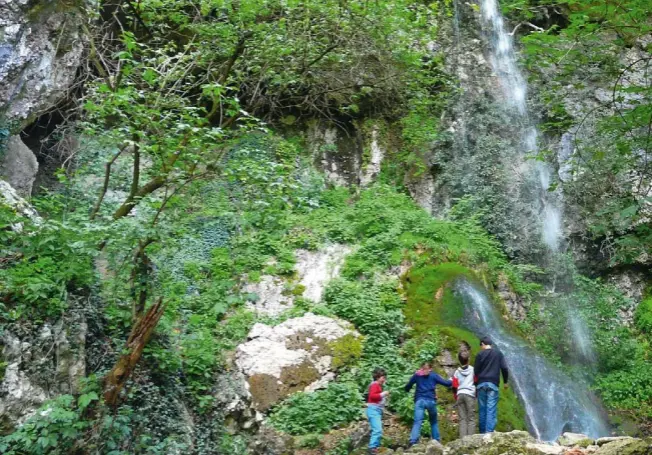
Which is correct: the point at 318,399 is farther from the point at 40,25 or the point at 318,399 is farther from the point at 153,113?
the point at 40,25

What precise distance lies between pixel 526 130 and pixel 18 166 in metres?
12.6

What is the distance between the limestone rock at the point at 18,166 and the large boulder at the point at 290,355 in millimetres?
5217

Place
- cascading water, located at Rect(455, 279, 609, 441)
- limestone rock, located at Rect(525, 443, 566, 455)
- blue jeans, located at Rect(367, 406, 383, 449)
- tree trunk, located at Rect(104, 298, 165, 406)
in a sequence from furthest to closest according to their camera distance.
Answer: cascading water, located at Rect(455, 279, 609, 441) → blue jeans, located at Rect(367, 406, 383, 449) → tree trunk, located at Rect(104, 298, 165, 406) → limestone rock, located at Rect(525, 443, 566, 455)

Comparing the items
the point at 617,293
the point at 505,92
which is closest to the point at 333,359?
the point at 617,293

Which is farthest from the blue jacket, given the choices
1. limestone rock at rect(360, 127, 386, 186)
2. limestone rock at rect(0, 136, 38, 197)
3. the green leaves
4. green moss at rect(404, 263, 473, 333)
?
limestone rock at rect(360, 127, 386, 186)

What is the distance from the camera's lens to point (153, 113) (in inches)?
289

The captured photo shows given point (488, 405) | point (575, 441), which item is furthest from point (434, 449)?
point (575, 441)

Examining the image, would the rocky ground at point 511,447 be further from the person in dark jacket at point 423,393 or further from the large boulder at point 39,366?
the large boulder at point 39,366

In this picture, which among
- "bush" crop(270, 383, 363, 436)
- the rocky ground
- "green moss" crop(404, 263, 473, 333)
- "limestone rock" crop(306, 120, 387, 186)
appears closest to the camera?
the rocky ground

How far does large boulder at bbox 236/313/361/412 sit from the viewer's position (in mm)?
9336

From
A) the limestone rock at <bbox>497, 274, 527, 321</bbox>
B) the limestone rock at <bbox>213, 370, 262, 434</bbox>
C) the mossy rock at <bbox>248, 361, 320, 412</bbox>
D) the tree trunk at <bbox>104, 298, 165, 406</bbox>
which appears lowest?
the limestone rock at <bbox>497, 274, 527, 321</bbox>

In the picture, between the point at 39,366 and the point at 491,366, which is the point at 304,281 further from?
the point at 39,366

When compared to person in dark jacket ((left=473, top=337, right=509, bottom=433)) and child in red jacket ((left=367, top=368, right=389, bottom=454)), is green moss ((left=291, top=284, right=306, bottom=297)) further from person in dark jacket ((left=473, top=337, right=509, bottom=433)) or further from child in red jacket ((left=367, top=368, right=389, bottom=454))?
person in dark jacket ((left=473, top=337, right=509, bottom=433))

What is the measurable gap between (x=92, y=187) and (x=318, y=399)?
5381 mm
